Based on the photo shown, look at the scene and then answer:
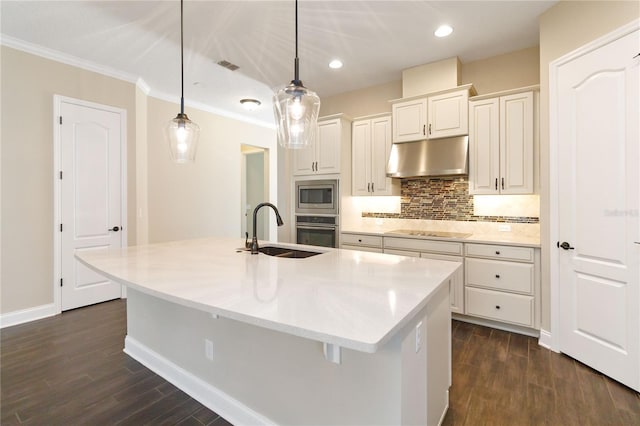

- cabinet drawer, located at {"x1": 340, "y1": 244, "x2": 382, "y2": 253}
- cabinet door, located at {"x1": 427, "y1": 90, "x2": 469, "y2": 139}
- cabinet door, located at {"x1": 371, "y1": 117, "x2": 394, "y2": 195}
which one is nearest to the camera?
cabinet door, located at {"x1": 427, "y1": 90, "x2": 469, "y2": 139}

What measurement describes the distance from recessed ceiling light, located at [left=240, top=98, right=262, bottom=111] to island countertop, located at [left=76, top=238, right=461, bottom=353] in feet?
11.2

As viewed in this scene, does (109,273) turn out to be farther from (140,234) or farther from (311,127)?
(140,234)

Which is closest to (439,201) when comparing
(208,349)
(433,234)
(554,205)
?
(433,234)

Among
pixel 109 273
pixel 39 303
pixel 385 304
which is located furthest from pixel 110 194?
pixel 385 304

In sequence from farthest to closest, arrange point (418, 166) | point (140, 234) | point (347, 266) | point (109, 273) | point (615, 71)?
point (140, 234)
point (418, 166)
point (615, 71)
point (347, 266)
point (109, 273)

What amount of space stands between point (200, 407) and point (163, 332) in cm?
63

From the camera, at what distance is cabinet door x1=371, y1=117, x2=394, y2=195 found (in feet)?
13.0

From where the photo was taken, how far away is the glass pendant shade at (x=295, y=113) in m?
1.82

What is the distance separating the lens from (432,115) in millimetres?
3537

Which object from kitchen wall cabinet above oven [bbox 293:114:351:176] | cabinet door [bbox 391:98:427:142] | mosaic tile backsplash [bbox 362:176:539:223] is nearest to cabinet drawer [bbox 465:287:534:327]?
mosaic tile backsplash [bbox 362:176:539:223]

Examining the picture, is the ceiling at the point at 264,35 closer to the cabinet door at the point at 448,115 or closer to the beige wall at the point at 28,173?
the beige wall at the point at 28,173

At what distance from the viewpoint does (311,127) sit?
198cm

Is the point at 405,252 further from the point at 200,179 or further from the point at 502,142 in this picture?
the point at 200,179

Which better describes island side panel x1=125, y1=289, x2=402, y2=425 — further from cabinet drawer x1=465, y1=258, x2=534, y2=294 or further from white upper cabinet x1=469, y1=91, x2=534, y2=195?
white upper cabinet x1=469, y1=91, x2=534, y2=195
